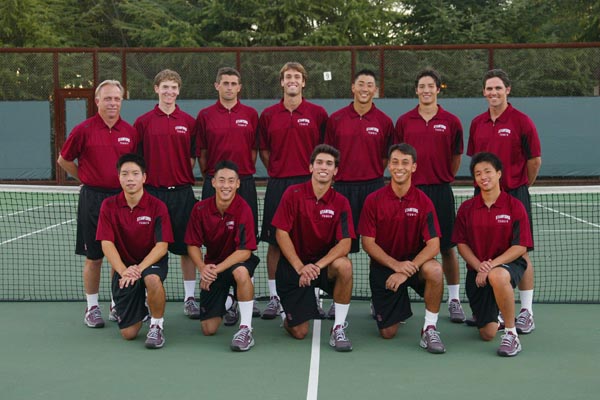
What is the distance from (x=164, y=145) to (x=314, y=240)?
1541 millimetres

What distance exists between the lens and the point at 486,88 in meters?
6.29

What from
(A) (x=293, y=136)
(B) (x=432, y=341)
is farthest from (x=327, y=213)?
(B) (x=432, y=341)

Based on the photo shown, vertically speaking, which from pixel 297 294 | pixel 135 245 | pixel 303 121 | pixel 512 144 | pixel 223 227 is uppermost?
pixel 303 121

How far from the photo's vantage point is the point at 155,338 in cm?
571

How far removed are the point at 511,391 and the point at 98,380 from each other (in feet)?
8.39

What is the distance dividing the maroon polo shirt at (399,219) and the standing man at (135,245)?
1552 millimetres

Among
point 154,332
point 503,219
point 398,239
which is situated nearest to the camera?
point 154,332

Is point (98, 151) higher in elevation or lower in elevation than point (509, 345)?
higher

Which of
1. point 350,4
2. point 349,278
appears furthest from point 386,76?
point 349,278

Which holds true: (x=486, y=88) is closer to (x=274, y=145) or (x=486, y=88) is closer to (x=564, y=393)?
(x=274, y=145)

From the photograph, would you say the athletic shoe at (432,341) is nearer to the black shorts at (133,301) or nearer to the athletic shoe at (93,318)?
the black shorts at (133,301)

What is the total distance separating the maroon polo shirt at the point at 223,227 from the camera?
6.07 meters

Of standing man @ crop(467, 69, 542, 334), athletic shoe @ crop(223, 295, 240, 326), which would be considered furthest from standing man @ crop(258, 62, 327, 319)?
standing man @ crop(467, 69, 542, 334)

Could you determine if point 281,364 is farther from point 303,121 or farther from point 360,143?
point 303,121
